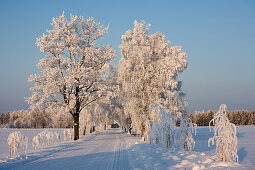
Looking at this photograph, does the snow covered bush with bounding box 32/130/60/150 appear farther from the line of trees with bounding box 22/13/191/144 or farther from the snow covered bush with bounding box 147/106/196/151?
the snow covered bush with bounding box 147/106/196/151

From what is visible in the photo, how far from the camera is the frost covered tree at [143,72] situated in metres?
22.1

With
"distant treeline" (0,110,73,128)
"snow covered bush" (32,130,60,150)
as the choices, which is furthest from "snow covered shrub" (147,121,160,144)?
"distant treeline" (0,110,73,128)

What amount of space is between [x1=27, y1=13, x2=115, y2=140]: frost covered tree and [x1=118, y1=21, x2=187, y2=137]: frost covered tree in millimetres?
2122

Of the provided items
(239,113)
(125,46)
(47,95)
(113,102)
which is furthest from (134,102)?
(239,113)

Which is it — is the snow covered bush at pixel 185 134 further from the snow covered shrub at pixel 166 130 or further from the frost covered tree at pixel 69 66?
the frost covered tree at pixel 69 66

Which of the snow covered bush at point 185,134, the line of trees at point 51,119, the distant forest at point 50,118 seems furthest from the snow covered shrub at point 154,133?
the distant forest at point 50,118

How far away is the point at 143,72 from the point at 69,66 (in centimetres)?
711

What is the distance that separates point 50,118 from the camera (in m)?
122

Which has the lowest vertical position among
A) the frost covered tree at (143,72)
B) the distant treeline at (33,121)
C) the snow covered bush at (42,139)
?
the distant treeline at (33,121)

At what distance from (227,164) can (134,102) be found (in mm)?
14357

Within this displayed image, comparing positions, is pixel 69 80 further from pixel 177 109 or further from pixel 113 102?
pixel 113 102

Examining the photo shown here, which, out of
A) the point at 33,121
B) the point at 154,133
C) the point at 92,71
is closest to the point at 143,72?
the point at 92,71

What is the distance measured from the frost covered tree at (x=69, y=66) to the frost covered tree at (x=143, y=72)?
2.12 meters

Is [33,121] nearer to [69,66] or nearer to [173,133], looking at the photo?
[69,66]
